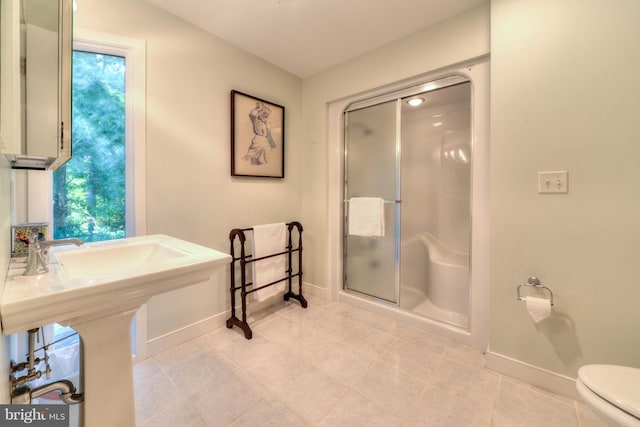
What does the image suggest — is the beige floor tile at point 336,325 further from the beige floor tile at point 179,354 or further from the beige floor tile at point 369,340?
the beige floor tile at point 179,354

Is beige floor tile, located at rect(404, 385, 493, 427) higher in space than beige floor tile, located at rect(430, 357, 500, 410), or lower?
lower

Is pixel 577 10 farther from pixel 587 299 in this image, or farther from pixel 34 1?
pixel 34 1

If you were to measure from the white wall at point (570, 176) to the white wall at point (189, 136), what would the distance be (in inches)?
73.3

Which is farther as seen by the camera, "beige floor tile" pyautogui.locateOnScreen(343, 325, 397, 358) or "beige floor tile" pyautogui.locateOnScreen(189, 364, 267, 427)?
"beige floor tile" pyautogui.locateOnScreen(343, 325, 397, 358)

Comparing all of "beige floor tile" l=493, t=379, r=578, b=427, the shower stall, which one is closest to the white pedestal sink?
"beige floor tile" l=493, t=379, r=578, b=427

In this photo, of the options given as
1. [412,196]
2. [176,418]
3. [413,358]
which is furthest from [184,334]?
[412,196]

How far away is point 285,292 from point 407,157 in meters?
1.80

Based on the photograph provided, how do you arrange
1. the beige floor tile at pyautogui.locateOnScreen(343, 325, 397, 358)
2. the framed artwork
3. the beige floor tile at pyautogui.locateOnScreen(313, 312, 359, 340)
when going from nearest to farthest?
the beige floor tile at pyautogui.locateOnScreen(343, 325, 397, 358), the beige floor tile at pyautogui.locateOnScreen(313, 312, 359, 340), the framed artwork

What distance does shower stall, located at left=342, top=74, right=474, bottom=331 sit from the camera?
2.16 meters

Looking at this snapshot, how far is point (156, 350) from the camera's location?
64.8 inches

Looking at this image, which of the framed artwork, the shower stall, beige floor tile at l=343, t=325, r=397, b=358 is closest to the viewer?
beige floor tile at l=343, t=325, r=397, b=358

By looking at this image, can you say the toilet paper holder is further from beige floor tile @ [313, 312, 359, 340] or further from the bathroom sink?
the bathroom sink

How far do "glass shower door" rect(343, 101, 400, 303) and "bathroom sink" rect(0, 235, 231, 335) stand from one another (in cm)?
161

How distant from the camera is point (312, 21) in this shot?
5.72ft
